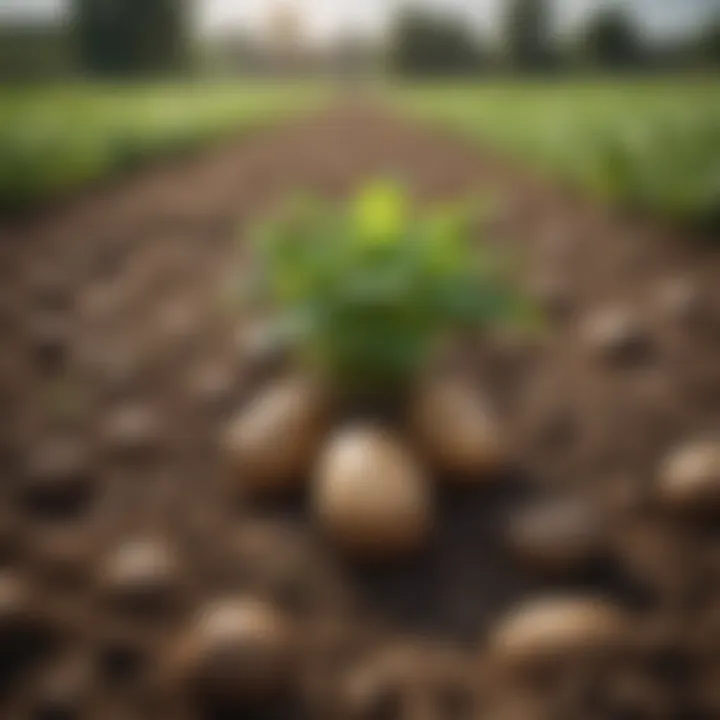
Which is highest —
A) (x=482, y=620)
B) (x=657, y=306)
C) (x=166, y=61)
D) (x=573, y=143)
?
(x=166, y=61)

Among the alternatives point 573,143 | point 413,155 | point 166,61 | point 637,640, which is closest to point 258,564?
point 637,640

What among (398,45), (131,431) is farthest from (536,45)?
(131,431)

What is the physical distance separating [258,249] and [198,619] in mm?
313

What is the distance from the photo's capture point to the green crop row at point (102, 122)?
85 cm

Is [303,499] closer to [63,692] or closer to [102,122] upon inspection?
[63,692]

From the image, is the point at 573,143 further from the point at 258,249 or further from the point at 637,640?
the point at 637,640

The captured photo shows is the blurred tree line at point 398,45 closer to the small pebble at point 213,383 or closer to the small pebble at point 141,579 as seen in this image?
the small pebble at point 213,383

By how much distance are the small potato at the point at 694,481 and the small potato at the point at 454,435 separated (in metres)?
0.13

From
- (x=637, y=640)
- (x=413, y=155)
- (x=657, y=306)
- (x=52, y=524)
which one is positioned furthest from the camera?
(x=413, y=155)

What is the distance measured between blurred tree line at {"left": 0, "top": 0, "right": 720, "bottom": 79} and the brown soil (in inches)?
9.4

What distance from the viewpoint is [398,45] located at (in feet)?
2.61

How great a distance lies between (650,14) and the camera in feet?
2.46

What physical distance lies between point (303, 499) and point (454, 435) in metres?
0.12

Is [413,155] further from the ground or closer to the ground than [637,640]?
further from the ground
